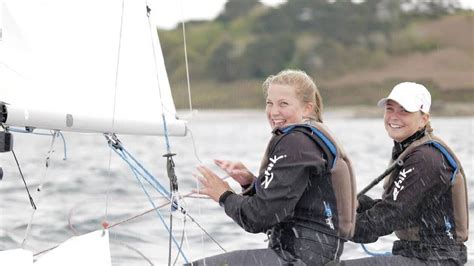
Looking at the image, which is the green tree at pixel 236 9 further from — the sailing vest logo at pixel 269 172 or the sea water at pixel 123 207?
the sailing vest logo at pixel 269 172

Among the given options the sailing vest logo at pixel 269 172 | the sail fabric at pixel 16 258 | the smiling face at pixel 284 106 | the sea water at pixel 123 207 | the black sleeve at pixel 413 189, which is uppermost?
the smiling face at pixel 284 106

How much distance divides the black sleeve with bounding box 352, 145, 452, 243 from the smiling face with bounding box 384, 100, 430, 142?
127mm

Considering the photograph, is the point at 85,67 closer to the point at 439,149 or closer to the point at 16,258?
the point at 16,258

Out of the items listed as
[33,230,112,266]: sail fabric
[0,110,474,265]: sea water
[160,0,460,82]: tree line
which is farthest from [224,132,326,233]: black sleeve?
[160,0,460,82]: tree line

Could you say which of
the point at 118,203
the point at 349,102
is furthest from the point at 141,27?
the point at 349,102

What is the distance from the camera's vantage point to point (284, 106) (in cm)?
304

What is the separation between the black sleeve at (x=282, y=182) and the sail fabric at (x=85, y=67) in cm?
74

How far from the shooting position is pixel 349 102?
4291 cm

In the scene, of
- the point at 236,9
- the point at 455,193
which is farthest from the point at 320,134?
the point at 236,9

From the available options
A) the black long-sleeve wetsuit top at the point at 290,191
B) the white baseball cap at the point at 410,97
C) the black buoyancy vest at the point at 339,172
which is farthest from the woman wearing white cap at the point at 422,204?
the black long-sleeve wetsuit top at the point at 290,191

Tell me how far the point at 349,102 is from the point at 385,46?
5559 mm

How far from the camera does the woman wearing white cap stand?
131 inches

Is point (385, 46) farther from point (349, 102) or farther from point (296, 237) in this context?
point (296, 237)

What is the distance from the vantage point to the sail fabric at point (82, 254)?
293 cm
